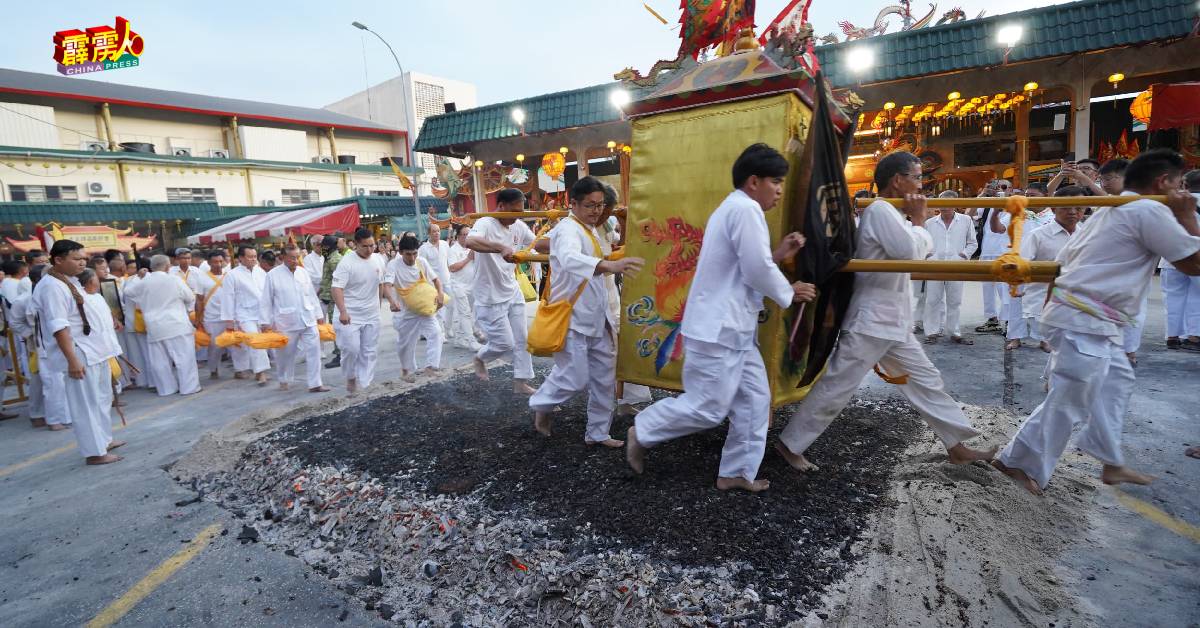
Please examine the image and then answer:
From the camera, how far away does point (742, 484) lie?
10.1 feet

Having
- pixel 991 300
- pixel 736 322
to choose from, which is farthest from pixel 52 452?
pixel 991 300

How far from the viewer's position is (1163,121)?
9133 mm

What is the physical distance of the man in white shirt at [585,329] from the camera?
3938 millimetres

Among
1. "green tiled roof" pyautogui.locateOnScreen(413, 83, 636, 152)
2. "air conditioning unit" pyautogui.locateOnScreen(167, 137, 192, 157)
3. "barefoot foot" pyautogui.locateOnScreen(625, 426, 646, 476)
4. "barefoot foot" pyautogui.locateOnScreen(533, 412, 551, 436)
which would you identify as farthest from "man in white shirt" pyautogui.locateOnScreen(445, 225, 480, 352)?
"air conditioning unit" pyautogui.locateOnScreen(167, 137, 192, 157)

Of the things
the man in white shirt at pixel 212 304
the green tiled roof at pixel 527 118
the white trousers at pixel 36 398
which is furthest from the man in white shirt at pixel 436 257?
the green tiled roof at pixel 527 118

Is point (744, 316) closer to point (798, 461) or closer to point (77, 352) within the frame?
point (798, 461)

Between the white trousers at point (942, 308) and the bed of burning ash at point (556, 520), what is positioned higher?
the white trousers at point (942, 308)

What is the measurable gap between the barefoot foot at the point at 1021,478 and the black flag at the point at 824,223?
1127 millimetres

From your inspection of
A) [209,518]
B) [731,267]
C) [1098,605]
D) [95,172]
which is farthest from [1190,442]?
[95,172]

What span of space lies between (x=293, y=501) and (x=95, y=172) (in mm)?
26893

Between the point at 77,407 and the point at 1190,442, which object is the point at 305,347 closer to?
the point at 77,407

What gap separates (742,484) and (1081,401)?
1767 millimetres

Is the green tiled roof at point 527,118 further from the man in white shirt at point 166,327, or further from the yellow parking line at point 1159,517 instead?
the yellow parking line at point 1159,517

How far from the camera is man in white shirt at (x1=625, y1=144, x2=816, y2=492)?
9.42ft
